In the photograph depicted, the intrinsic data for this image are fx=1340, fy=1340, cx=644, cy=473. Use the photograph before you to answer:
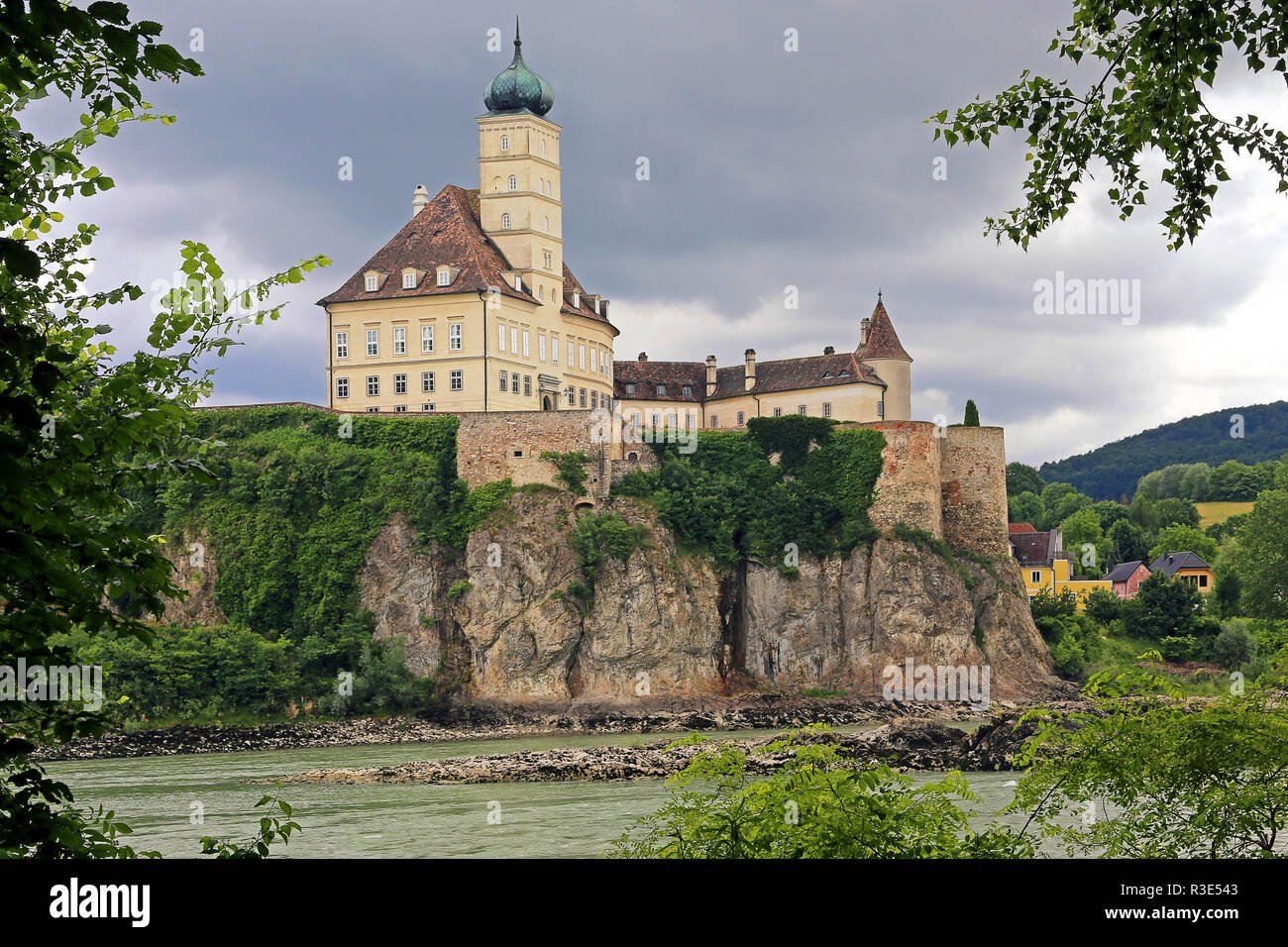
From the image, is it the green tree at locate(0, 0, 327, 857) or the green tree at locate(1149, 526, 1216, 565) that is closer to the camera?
the green tree at locate(0, 0, 327, 857)

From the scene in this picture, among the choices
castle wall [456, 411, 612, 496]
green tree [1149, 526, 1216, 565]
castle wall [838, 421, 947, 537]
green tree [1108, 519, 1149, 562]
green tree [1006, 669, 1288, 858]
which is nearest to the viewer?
green tree [1006, 669, 1288, 858]

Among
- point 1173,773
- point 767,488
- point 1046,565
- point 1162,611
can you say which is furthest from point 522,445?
point 1173,773

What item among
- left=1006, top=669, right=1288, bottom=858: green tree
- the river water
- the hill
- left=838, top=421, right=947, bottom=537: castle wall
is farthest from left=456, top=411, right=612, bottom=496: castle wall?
the hill

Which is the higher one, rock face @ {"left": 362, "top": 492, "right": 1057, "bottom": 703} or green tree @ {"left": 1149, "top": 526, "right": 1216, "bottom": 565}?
green tree @ {"left": 1149, "top": 526, "right": 1216, "bottom": 565}

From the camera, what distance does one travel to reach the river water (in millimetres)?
27500

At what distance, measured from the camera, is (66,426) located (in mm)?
6301

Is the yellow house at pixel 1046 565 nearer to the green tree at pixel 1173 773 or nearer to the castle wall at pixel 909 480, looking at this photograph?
the castle wall at pixel 909 480

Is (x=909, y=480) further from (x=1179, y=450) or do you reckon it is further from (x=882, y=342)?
(x=1179, y=450)

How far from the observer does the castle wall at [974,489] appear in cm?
6794

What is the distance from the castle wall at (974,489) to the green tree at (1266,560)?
11.6 metres

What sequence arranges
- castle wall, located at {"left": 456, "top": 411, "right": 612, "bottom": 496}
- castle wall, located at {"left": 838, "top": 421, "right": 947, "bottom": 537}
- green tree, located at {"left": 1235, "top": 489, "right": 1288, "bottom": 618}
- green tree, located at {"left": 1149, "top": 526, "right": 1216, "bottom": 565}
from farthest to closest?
green tree, located at {"left": 1149, "top": 526, "right": 1216, "bottom": 565} → castle wall, located at {"left": 838, "top": 421, "right": 947, "bottom": 537} → castle wall, located at {"left": 456, "top": 411, "right": 612, "bottom": 496} → green tree, located at {"left": 1235, "top": 489, "right": 1288, "bottom": 618}

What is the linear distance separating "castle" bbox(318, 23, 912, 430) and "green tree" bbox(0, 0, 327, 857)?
5902cm

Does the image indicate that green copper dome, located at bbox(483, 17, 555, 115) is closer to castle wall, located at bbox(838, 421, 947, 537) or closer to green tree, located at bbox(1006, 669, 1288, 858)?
castle wall, located at bbox(838, 421, 947, 537)
